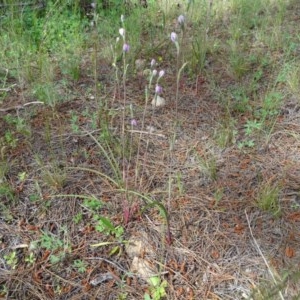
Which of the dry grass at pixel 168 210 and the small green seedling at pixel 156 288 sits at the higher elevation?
the dry grass at pixel 168 210

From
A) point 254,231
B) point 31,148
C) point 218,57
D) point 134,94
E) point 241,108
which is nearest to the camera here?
point 254,231

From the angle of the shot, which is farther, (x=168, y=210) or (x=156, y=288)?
(x=168, y=210)

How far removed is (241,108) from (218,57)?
731 mm

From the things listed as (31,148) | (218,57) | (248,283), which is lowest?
(248,283)

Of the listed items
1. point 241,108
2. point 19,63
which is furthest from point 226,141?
point 19,63

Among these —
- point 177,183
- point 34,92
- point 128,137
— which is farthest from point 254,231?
→ point 34,92

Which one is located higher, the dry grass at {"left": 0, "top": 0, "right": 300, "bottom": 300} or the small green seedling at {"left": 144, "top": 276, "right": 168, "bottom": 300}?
the dry grass at {"left": 0, "top": 0, "right": 300, "bottom": 300}

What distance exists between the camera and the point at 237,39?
2.92 meters

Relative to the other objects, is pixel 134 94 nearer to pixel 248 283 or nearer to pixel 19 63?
pixel 19 63

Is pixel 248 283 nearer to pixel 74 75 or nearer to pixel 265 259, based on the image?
pixel 265 259

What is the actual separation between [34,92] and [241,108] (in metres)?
1.36

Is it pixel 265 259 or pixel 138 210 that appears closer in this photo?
pixel 265 259

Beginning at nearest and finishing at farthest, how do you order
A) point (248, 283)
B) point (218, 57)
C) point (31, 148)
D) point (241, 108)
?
1. point (248, 283)
2. point (31, 148)
3. point (241, 108)
4. point (218, 57)

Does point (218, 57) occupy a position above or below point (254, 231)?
above
